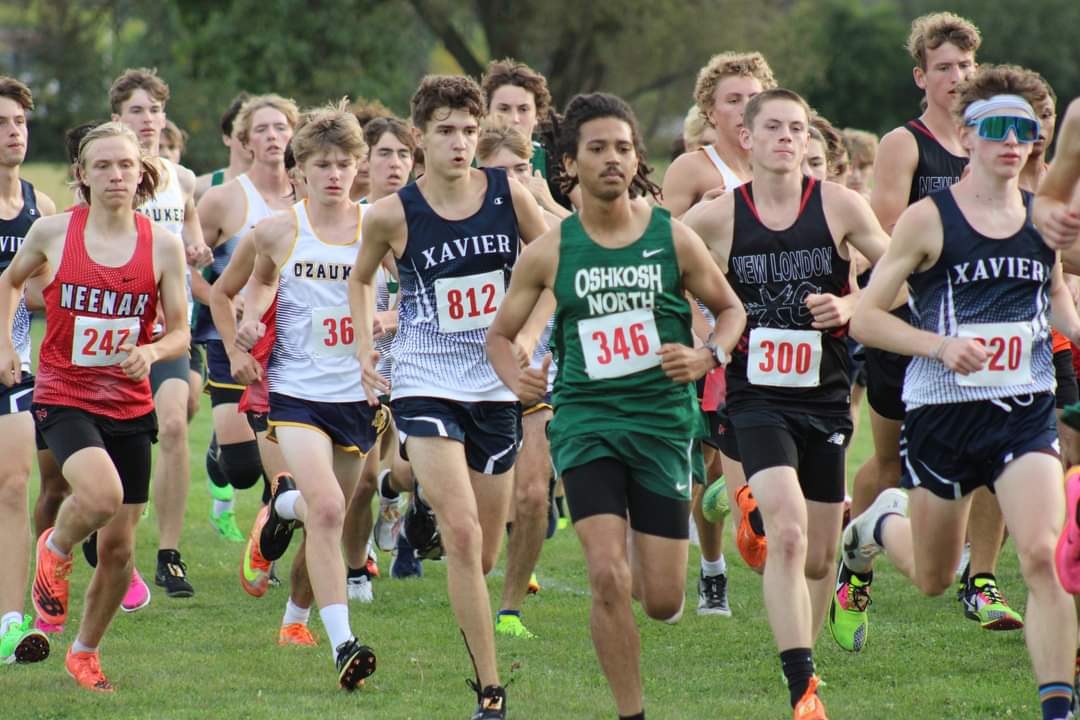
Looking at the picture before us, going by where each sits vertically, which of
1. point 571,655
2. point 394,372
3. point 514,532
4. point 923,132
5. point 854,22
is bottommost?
point 571,655

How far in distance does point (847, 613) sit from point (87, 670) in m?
3.21

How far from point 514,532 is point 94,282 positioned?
225 centimetres

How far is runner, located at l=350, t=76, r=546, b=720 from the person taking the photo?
6.45 m

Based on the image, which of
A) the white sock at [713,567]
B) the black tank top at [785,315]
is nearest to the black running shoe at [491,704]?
the black tank top at [785,315]

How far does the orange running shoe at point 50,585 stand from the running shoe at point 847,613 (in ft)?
10.8

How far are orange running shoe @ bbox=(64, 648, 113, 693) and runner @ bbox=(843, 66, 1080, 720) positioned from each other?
11.1 feet

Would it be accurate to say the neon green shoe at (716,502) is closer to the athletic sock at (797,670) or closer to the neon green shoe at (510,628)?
the neon green shoe at (510,628)

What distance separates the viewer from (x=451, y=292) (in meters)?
6.54

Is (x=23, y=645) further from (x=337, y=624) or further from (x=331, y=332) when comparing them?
(x=331, y=332)

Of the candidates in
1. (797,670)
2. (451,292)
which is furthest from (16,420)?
(797,670)

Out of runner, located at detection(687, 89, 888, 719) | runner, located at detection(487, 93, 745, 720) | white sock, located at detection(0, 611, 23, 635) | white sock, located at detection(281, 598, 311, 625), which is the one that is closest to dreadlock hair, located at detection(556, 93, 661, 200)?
runner, located at detection(487, 93, 745, 720)

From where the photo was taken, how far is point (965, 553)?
8633 mm

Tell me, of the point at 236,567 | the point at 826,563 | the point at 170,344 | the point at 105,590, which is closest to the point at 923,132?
the point at 826,563

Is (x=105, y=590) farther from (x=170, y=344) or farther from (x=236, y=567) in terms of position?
(x=236, y=567)
